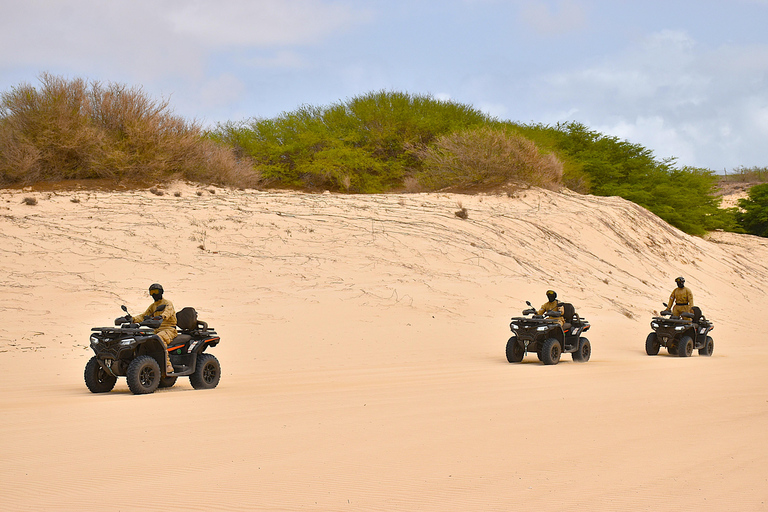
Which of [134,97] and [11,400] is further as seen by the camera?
[134,97]

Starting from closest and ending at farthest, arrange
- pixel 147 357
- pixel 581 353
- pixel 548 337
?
pixel 147 357, pixel 548 337, pixel 581 353

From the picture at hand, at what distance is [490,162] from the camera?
32.3 m

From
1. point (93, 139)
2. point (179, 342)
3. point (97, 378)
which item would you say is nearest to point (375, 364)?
point (179, 342)

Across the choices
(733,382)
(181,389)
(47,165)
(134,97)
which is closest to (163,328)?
(181,389)

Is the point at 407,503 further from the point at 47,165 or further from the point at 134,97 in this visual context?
the point at 134,97

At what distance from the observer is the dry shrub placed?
32312 millimetres

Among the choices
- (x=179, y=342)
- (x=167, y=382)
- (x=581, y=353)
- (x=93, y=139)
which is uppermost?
(x=93, y=139)

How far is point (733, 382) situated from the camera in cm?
1057

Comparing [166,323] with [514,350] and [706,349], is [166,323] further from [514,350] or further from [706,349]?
[706,349]

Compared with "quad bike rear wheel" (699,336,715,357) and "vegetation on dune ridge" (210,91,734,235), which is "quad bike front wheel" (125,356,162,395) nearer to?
"quad bike rear wheel" (699,336,715,357)

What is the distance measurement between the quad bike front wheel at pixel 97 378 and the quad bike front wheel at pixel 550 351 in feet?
23.7

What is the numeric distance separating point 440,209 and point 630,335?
1065 cm

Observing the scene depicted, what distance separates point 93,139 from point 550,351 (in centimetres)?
2089

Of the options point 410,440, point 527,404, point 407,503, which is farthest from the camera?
point 527,404
